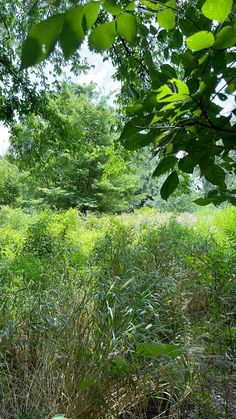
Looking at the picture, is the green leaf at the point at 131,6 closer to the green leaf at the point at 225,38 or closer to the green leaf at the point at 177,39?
the green leaf at the point at 225,38

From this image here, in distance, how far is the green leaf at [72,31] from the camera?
0.42 m

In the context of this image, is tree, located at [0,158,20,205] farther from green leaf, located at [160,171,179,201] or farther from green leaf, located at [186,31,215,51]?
green leaf, located at [186,31,215,51]

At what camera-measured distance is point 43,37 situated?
41 cm

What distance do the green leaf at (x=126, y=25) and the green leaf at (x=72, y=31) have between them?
101 millimetres

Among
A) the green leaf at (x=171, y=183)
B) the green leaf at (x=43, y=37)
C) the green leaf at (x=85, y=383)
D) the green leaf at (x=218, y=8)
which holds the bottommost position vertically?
the green leaf at (x=85, y=383)

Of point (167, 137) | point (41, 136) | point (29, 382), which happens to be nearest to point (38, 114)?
point (41, 136)

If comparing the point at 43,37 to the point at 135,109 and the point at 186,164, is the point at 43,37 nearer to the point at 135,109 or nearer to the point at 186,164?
the point at 135,109

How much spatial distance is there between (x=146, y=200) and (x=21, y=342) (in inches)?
794

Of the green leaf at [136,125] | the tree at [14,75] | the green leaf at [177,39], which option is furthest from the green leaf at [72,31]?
the tree at [14,75]

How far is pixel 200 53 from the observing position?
0.59 metres

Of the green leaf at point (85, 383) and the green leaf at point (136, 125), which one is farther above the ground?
the green leaf at point (136, 125)

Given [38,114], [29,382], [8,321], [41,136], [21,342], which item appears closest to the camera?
[29,382]

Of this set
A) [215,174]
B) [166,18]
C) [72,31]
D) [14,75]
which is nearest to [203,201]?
[215,174]

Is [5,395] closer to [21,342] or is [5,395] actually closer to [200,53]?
[21,342]
